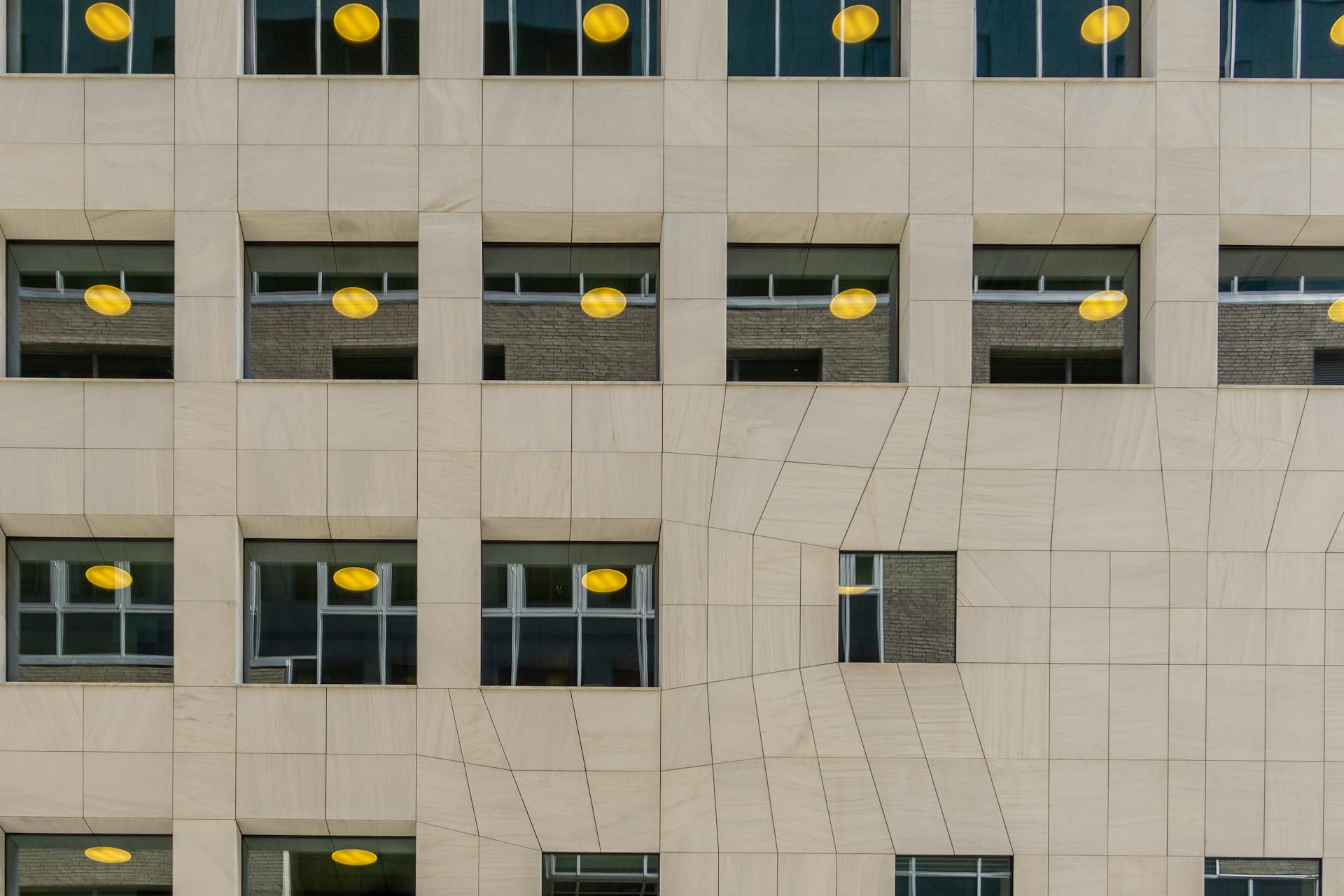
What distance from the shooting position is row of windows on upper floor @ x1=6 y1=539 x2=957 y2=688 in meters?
11.4

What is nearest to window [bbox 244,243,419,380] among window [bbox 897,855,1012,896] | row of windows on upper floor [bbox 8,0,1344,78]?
row of windows on upper floor [bbox 8,0,1344,78]

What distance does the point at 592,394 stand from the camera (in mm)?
11109

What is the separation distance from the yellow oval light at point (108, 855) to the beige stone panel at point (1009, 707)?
11159 mm

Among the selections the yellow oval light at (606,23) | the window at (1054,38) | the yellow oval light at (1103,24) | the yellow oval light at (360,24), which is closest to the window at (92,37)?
the yellow oval light at (360,24)

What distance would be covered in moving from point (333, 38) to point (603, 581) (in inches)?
349

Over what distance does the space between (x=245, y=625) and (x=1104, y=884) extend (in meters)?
12.3

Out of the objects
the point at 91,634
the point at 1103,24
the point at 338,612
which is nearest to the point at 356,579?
the point at 338,612

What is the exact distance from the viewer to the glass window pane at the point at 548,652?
11.4 metres

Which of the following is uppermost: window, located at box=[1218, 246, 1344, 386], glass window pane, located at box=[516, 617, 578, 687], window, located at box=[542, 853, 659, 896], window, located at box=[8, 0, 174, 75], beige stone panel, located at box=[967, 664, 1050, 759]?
window, located at box=[8, 0, 174, 75]

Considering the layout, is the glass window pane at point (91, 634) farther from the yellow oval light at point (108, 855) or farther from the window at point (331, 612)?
the yellow oval light at point (108, 855)

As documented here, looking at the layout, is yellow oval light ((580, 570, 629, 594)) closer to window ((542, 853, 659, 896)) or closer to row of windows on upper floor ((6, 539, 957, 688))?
row of windows on upper floor ((6, 539, 957, 688))

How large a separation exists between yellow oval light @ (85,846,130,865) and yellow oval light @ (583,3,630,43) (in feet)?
43.6

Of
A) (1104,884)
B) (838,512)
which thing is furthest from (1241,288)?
A: (1104,884)

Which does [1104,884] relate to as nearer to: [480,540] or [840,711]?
[840,711]
